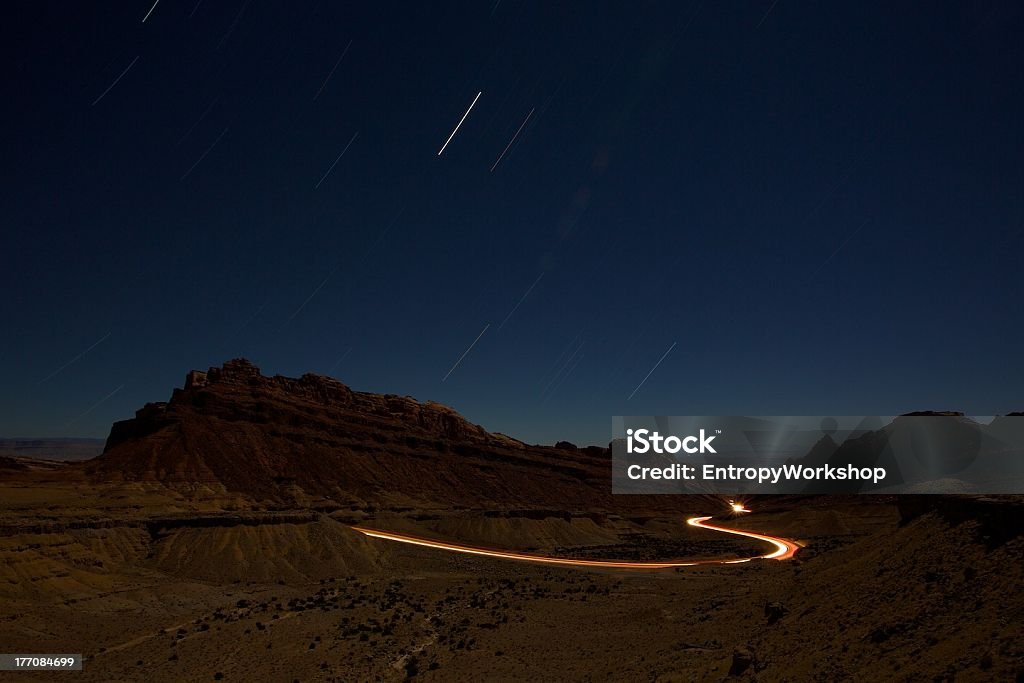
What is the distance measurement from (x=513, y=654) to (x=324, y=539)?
31.5m

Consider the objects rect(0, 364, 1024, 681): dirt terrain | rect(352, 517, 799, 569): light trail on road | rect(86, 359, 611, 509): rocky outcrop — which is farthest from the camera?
rect(86, 359, 611, 509): rocky outcrop

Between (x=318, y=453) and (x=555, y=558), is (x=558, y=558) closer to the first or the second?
(x=555, y=558)

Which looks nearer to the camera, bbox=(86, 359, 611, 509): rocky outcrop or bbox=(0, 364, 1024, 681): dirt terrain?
bbox=(0, 364, 1024, 681): dirt terrain

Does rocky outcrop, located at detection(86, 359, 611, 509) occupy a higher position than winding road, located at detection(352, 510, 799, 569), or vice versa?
rocky outcrop, located at detection(86, 359, 611, 509)

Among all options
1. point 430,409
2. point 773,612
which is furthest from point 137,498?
point 430,409

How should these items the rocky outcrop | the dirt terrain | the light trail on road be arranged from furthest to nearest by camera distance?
the rocky outcrop, the light trail on road, the dirt terrain

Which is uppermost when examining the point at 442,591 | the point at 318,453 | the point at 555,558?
the point at 318,453

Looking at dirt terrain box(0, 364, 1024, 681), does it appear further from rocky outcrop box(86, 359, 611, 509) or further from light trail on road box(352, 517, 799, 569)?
light trail on road box(352, 517, 799, 569)

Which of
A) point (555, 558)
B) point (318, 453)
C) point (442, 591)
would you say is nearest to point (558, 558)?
point (555, 558)

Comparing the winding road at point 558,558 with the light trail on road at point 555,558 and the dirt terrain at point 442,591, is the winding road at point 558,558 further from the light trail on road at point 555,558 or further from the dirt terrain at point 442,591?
the dirt terrain at point 442,591

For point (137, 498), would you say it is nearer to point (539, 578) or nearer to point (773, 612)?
point (539, 578)

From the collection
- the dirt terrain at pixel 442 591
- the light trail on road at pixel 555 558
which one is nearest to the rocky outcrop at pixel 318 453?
the dirt terrain at pixel 442 591

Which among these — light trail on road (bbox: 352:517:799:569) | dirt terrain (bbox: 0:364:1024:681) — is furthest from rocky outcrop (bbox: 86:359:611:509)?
light trail on road (bbox: 352:517:799:569)

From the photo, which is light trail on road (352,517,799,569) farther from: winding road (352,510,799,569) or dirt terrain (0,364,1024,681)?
dirt terrain (0,364,1024,681)
